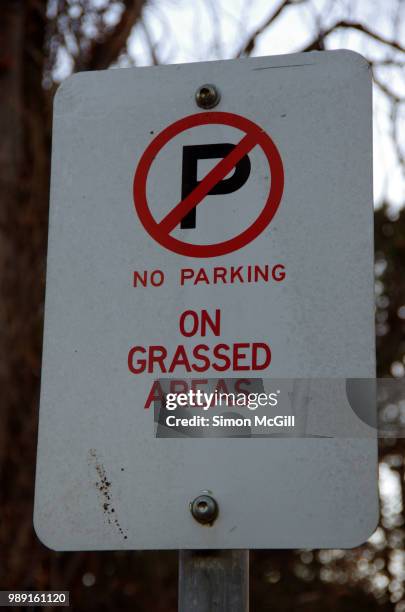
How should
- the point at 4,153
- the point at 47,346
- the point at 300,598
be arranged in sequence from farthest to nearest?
the point at 300,598 → the point at 4,153 → the point at 47,346

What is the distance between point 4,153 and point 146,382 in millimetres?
3477

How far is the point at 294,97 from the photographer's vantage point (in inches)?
51.8

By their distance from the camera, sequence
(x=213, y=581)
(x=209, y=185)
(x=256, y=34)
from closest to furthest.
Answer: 1. (x=213, y=581)
2. (x=209, y=185)
3. (x=256, y=34)

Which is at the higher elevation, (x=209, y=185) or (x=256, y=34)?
(x=256, y=34)

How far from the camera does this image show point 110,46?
14.5 ft

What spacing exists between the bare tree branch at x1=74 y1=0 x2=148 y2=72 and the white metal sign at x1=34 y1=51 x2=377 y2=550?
316cm

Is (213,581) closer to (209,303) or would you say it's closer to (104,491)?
(104,491)

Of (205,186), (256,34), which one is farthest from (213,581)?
(256,34)

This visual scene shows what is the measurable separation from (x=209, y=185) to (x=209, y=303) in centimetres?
19

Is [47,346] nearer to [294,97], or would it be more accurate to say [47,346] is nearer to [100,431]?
[100,431]

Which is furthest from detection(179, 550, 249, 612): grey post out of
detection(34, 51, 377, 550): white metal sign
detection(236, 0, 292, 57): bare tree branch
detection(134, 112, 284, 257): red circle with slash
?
detection(236, 0, 292, 57): bare tree branch

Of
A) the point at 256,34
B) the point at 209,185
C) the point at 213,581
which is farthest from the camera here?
the point at 256,34

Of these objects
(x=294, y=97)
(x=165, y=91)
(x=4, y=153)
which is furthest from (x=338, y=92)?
(x=4, y=153)

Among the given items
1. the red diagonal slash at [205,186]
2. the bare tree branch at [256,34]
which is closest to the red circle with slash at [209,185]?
the red diagonal slash at [205,186]
